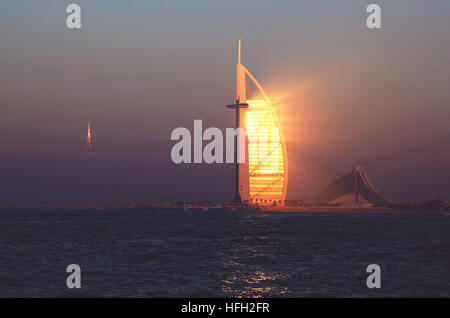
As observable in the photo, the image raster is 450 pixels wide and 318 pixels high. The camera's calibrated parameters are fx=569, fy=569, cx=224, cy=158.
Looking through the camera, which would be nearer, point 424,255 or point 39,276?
point 39,276

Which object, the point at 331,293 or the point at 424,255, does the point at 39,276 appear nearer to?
the point at 331,293

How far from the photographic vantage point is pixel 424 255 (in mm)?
58219

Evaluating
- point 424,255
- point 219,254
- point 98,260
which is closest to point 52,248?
point 98,260
